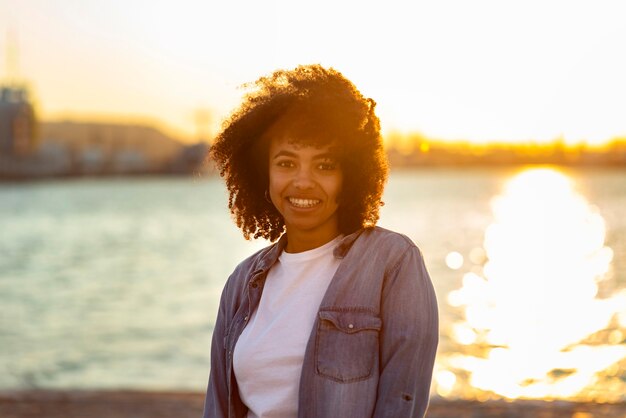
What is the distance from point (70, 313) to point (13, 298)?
4.84 metres

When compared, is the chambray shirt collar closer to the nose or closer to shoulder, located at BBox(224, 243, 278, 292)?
shoulder, located at BBox(224, 243, 278, 292)

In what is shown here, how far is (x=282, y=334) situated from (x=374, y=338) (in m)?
0.29

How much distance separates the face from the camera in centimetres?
281

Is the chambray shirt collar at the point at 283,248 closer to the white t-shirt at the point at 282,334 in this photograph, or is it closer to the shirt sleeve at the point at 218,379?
the white t-shirt at the point at 282,334

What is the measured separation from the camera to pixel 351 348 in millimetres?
2607

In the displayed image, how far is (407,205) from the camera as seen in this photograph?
8762 cm

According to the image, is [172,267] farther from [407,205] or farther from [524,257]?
[407,205]

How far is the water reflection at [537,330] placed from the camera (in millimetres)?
12406

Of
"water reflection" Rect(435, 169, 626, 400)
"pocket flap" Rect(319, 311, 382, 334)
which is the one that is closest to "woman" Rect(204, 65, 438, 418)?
"pocket flap" Rect(319, 311, 382, 334)

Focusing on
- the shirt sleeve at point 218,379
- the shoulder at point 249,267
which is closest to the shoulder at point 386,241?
the shoulder at point 249,267

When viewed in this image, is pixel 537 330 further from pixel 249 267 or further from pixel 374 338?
pixel 374 338

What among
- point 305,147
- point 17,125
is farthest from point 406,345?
point 17,125

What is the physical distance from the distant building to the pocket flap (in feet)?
619

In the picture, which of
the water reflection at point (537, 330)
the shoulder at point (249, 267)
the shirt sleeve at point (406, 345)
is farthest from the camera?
the water reflection at point (537, 330)
